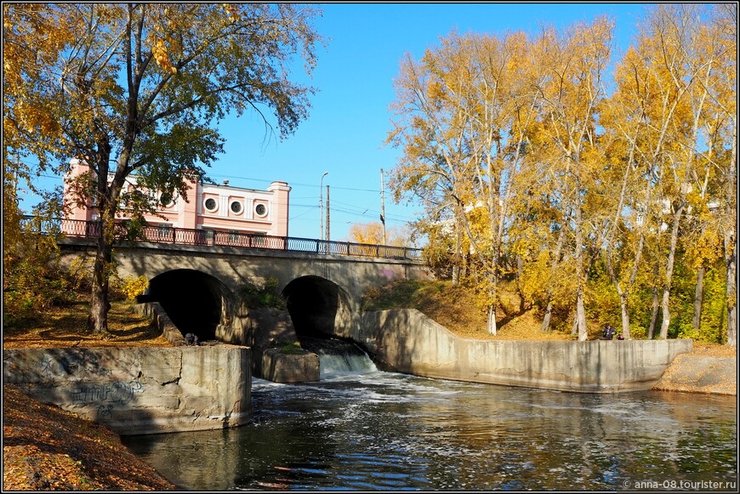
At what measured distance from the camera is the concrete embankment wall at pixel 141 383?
15.1m

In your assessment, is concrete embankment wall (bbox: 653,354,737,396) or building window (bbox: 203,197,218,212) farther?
building window (bbox: 203,197,218,212)

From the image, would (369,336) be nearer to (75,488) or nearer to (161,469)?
(161,469)

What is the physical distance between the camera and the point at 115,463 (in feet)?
34.0

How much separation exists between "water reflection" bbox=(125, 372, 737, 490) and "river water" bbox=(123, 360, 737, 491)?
0.03 meters

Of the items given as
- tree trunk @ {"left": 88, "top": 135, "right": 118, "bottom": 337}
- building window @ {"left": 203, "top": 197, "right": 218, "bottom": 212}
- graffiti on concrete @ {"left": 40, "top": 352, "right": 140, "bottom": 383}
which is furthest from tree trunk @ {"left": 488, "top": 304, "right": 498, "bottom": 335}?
building window @ {"left": 203, "top": 197, "right": 218, "bottom": 212}

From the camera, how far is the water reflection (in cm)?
1185

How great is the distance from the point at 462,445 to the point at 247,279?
22.8 metres

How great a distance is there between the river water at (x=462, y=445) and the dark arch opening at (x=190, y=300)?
50.7 feet

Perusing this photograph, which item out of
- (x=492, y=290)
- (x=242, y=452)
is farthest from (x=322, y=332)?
(x=242, y=452)

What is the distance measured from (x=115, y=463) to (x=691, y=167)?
1099 inches

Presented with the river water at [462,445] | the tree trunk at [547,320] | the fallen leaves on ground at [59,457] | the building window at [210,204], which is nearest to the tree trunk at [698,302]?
the tree trunk at [547,320]

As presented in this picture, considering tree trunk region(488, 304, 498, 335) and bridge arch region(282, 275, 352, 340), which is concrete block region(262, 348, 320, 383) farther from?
tree trunk region(488, 304, 498, 335)

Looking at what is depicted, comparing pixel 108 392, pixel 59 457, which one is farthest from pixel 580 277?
pixel 59 457

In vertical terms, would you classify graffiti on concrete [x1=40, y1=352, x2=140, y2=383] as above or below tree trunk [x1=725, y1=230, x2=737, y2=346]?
below
